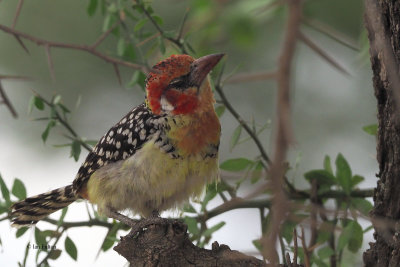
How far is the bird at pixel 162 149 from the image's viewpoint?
2.52 meters

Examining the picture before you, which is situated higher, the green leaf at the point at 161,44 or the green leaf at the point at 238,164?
the green leaf at the point at 161,44

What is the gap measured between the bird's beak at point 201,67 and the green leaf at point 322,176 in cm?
64

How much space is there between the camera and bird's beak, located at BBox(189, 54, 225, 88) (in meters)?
2.36

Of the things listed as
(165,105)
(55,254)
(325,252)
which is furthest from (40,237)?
(325,252)

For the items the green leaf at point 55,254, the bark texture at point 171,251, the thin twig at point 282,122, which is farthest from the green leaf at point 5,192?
the thin twig at point 282,122

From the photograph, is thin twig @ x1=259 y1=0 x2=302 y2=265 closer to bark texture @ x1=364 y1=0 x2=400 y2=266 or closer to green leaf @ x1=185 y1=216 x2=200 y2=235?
bark texture @ x1=364 y1=0 x2=400 y2=266

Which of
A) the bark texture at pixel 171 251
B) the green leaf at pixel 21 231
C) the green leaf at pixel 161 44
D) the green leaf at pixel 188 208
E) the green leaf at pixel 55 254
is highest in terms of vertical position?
the green leaf at pixel 161 44

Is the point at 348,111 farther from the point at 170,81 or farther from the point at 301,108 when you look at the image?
the point at 170,81

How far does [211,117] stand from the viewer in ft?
8.59

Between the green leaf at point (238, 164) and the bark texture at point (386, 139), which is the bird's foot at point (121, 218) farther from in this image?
the bark texture at point (386, 139)

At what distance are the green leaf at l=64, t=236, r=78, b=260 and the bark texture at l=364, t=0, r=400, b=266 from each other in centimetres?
136

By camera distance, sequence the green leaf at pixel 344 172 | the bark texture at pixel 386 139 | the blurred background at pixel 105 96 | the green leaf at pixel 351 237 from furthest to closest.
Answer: the blurred background at pixel 105 96 → the green leaf at pixel 344 172 → the green leaf at pixel 351 237 → the bark texture at pixel 386 139

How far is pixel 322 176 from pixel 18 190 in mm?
1435

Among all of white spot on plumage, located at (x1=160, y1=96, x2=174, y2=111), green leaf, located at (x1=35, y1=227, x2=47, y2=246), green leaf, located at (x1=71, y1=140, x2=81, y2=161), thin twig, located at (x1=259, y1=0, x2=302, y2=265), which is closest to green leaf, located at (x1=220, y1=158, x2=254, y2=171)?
white spot on plumage, located at (x1=160, y1=96, x2=174, y2=111)
